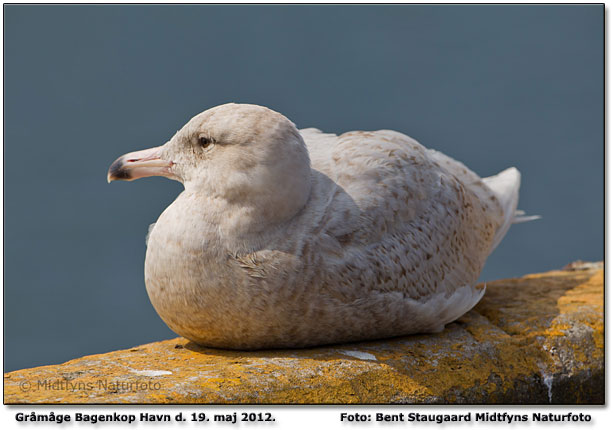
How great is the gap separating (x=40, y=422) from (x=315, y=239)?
158cm

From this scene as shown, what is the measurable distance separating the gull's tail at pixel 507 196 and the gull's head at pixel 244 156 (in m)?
2.09

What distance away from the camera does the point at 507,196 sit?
6.06 m

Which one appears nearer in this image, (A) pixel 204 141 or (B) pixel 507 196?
(A) pixel 204 141

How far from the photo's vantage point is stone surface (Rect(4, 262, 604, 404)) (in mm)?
3881

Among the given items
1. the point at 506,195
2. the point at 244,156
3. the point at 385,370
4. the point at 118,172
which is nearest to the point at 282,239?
the point at 244,156

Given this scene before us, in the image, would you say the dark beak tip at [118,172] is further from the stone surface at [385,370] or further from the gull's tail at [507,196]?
the gull's tail at [507,196]

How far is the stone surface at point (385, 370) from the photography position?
3881 millimetres

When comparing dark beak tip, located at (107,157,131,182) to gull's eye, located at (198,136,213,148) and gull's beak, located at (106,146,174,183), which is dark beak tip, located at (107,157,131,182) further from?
gull's eye, located at (198,136,213,148)

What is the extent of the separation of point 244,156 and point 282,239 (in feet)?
1.54

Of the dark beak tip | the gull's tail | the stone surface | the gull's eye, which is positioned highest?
the gull's eye

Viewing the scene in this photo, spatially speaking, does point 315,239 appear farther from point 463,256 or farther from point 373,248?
point 463,256

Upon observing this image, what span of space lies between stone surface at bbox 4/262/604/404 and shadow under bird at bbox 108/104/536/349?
0.17 metres

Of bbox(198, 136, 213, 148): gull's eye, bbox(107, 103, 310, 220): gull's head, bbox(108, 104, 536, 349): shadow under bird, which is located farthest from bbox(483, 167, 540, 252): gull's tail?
bbox(198, 136, 213, 148): gull's eye

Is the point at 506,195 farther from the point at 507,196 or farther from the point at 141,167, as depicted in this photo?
the point at 141,167
